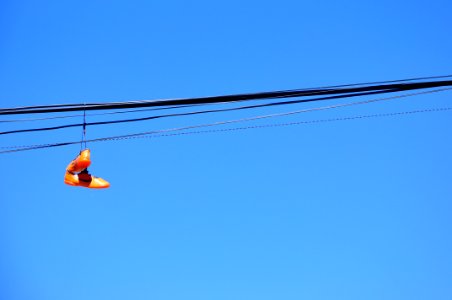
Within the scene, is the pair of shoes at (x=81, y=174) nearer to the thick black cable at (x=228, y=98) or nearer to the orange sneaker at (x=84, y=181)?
the orange sneaker at (x=84, y=181)

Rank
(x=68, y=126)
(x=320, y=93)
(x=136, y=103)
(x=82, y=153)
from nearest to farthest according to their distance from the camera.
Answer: (x=136, y=103) < (x=320, y=93) < (x=68, y=126) < (x=82, y=153)

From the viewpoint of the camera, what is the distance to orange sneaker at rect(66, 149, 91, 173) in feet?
16.0

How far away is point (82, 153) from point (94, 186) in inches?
14.8

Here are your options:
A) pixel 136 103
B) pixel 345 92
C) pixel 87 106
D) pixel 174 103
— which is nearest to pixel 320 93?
pixel 345 92

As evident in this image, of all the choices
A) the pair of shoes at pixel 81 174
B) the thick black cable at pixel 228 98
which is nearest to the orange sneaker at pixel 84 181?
the pair of shoes at pixel 81 174

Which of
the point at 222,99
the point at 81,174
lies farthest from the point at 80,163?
the point at 222,99

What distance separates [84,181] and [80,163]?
22 centimetres

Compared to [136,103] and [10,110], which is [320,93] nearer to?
[136,103]

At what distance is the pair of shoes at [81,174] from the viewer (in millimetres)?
4895

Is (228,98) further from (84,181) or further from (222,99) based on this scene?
(84,181)

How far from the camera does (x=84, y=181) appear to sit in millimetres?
4973

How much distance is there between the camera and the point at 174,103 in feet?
12.4

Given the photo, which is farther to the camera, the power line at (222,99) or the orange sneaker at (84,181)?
the orange sneaker at (84,181)

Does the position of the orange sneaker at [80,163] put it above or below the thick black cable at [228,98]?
above
